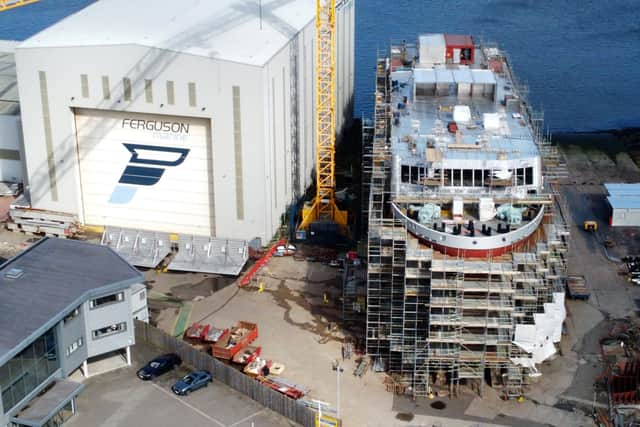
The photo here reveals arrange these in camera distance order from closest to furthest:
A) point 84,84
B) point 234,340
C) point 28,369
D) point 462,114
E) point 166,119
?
point 28,369, point 234,340, point 462,114, point 84,84, point 166,119

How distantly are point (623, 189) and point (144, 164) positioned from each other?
43.8 meters

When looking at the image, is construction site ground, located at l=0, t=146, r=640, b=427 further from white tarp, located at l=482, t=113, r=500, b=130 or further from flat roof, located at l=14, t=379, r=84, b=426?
white tarp, located at l=482, t=113, r=500, b=130

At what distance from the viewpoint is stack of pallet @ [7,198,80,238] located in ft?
263

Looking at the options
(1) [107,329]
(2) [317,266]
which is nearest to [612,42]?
(2) [317,266]

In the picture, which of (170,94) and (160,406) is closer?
(160,406)

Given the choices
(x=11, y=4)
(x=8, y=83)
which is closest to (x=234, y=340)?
(x=11, y=4)

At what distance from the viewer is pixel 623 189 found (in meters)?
85.9

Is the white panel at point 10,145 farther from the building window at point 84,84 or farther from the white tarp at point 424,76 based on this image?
the white tarp at point 424,76

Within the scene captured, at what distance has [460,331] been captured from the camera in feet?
185

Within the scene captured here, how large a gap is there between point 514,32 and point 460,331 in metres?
107

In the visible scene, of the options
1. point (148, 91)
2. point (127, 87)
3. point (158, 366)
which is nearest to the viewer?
point (158, 366)

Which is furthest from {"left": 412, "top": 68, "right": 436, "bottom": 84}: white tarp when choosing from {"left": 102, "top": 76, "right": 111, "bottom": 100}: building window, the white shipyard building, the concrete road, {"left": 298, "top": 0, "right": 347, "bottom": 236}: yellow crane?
the concrete road

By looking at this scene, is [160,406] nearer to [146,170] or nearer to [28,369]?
[28,369]

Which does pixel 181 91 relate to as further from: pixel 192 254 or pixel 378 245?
pixel 378 245
